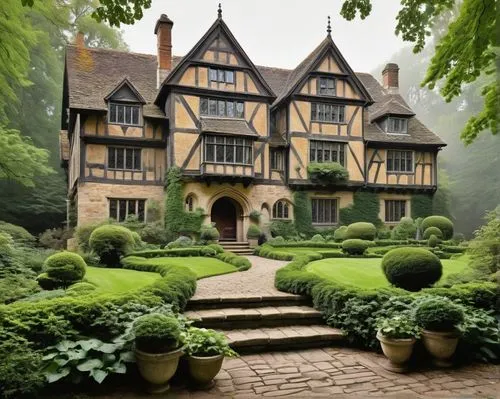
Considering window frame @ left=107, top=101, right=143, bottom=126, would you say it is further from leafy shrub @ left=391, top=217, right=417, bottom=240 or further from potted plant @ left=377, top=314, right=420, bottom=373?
potted plant @ left=377, top=314, right=420, bottom=373

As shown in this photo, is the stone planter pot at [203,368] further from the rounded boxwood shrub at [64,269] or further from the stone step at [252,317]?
the rounded boxwood shrub at [64,269]

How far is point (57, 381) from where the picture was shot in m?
4.52

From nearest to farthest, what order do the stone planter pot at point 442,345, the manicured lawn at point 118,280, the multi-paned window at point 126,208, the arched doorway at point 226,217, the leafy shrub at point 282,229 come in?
the stone planter pot at point 442,345 < the manicured lawn at point 118,280 < the multi-paned window at point 126,208 < the leafy shrub at point 282,229 < the arched doorway at point 226,217

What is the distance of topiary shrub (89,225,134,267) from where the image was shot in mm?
13461

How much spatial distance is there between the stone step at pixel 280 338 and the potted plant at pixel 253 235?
14594mm

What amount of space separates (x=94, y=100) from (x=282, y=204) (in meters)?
12.6

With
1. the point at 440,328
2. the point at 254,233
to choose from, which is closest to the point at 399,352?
the point at 440,328

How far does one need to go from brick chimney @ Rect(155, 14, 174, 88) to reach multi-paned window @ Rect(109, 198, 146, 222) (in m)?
7.60

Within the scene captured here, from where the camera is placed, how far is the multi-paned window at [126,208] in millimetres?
21172

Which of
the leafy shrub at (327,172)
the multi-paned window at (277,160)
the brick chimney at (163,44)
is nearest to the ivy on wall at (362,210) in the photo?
the leafy shrub at (327,172)

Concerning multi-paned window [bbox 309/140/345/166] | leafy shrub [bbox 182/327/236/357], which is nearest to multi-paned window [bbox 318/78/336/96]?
multi-paned window [bbox 309/140/345/166]

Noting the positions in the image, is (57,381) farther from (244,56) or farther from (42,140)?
(42,140)

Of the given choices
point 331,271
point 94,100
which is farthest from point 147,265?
point 94,100

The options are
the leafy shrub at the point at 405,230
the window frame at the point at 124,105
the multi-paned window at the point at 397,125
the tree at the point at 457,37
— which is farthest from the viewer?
the multi-paned window at the point at 397,125
